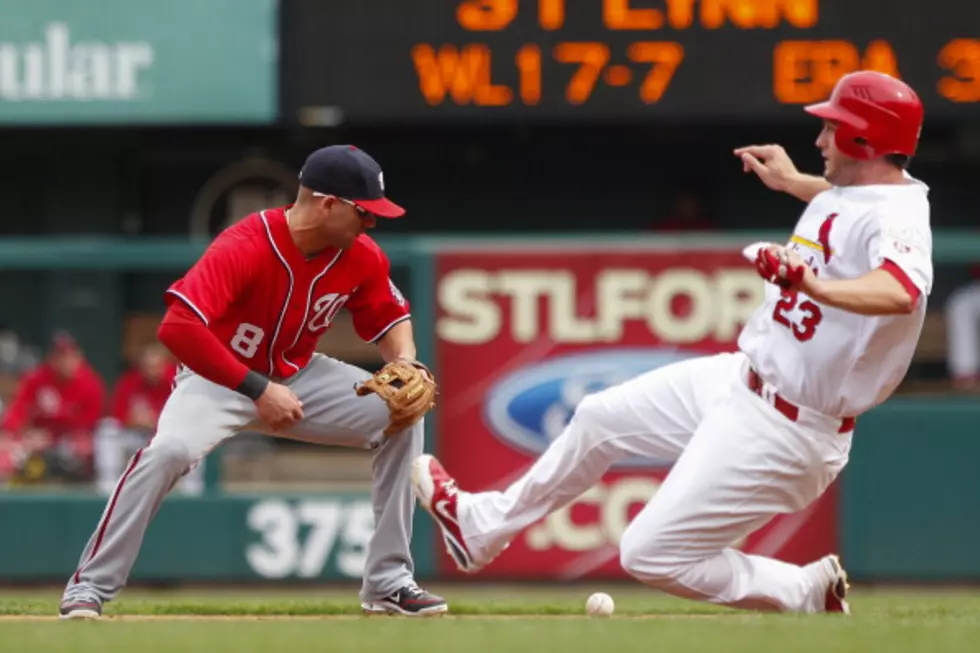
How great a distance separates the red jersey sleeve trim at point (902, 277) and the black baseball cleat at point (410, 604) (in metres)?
1.74

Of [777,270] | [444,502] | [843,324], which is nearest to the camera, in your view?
[777,270]

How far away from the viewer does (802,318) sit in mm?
5371

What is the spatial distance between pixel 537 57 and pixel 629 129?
5.22 feet

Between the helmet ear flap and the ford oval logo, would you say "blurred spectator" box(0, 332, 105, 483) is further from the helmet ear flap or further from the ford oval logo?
the helmet ear flap

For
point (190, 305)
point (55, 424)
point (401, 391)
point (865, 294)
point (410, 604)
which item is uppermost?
point (865, 294)

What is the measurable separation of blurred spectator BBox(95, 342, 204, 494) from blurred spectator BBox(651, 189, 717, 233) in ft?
11.6

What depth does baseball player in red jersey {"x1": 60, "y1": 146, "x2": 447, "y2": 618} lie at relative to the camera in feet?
17.9

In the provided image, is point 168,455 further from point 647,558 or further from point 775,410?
point 775,410

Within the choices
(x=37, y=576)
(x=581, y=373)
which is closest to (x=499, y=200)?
(x=581, y=373)

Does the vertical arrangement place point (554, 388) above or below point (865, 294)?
below

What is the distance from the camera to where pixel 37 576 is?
9719mm

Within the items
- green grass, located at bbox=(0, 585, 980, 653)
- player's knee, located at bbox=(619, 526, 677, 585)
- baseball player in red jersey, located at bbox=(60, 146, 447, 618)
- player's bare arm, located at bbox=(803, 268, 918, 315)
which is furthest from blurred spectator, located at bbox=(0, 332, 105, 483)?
player's bare arm, located at bbox=(803, 268, 918, 315)

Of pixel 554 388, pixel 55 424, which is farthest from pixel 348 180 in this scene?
pixel 55 424

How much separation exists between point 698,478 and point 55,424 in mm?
5144
